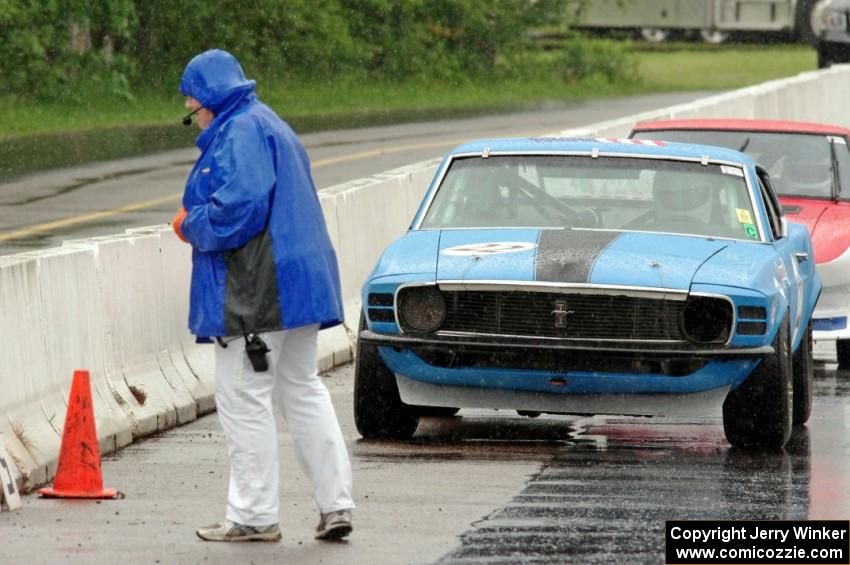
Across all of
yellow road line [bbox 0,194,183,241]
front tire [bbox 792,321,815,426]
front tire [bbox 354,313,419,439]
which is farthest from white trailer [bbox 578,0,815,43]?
Result: front tire [bbox 354,313,419,439]

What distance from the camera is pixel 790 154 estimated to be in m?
15.1

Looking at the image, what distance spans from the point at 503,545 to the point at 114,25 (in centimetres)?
2535

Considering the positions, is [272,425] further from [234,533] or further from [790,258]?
[790,258]

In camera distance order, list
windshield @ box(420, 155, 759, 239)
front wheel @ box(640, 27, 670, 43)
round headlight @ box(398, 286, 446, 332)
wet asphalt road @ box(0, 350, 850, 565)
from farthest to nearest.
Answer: front wheel @ box(640, 27, 670, 43) → windshield @ box(420, 155, 759, 239) → round headlight @ box(398, 286, 446, 332) → wet asphalt road @ box(0, 350, 850, 565)

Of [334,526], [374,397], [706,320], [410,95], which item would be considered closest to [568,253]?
[706,320]

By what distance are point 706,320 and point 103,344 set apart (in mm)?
2925

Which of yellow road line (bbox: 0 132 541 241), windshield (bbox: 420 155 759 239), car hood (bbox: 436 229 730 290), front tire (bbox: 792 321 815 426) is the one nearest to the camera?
car hood (bbox: 436 229 730 290)

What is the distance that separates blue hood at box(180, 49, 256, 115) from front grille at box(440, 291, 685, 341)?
91.7 inches

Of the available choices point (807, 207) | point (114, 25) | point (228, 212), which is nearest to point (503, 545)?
point (228, 212)

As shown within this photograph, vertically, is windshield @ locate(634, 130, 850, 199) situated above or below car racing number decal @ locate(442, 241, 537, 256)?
below

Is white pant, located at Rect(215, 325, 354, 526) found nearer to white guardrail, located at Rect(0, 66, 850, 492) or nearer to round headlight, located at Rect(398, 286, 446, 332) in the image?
white guardrail, located at Rect(0, 66, 850, 492)

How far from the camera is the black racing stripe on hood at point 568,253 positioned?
10070 millimetres

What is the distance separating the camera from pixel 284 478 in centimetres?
946

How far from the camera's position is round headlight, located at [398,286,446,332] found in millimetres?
10180
